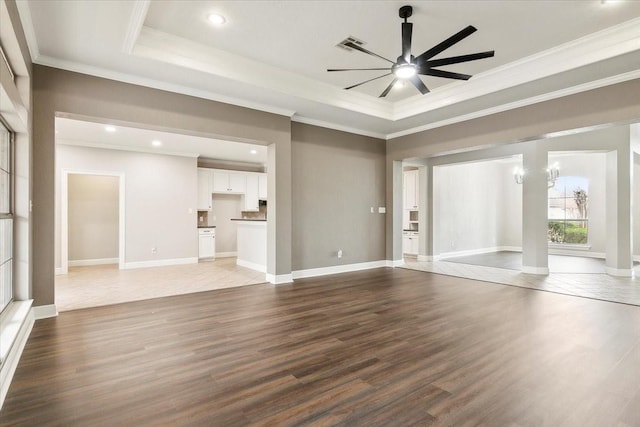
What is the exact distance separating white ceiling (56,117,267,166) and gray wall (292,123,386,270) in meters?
2.02

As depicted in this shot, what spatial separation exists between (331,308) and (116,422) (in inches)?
99.1

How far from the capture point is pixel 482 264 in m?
7.60

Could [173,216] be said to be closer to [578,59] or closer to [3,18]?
[3,18]

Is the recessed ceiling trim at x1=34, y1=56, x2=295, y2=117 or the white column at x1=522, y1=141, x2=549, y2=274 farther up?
the recessed ceiling trim at x1=34, y1=56, x2=295, y2=117

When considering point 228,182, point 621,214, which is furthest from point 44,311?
point 621,214

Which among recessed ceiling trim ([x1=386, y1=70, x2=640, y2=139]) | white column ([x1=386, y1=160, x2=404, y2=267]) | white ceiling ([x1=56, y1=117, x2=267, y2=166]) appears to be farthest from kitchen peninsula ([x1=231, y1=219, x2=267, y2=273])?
recessed ceiling trim ([x1=386, y1=70, x2=640, y2=139])

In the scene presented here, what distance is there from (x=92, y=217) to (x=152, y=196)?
1751 millimetres

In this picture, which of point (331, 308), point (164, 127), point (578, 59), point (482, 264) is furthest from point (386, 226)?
point (164, 127)

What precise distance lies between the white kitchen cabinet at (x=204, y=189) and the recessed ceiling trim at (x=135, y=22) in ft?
17.9

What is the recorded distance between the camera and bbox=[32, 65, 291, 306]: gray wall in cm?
361

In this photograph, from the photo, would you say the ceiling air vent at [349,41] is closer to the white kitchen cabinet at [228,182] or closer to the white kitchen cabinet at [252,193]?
the white kitchen cabinet at [228,182]

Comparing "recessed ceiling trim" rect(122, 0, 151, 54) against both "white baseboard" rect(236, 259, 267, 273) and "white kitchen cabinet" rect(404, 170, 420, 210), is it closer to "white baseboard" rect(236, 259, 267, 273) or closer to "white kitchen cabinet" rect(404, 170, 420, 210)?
"white baseboard" rect(236, 259, 267, 273)

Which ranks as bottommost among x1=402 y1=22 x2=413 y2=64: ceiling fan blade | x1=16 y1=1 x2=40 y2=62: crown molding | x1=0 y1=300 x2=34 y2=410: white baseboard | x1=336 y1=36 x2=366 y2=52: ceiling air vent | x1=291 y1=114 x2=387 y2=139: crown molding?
x1=0 y1=300 x2=34 y2=410: white baseboard

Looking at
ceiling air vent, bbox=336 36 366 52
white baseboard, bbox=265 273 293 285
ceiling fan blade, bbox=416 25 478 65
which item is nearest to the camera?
ceiling fan blade, bbox=416 25 478 65
